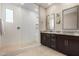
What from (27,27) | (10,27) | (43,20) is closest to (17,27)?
(10,27)

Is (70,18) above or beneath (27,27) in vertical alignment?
above

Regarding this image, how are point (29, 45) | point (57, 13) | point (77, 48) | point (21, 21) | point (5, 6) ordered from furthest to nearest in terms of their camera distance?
1. point (57, 13)
2. point (29, 45)
3. point (21, 21)
4. point (5, 6)
5. point (77, 48)

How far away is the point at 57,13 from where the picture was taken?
4.31 meters

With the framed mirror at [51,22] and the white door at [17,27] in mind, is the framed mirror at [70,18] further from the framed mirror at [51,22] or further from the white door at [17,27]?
the white door at [17,27]

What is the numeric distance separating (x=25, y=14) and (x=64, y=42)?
177 cm

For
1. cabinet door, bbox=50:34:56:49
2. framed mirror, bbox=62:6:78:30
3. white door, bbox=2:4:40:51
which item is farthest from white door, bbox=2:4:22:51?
framed mirror, bbox=62:6:78:30

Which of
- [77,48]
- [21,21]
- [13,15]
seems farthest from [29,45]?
[77,48]

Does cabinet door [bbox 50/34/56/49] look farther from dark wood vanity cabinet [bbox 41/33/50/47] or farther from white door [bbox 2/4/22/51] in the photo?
white door [bbox 2/4/22/51]

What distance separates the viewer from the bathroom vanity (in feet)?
8.78

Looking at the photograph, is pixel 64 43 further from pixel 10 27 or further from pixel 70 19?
pixel 10 27

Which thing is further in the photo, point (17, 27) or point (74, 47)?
point (17, 27)

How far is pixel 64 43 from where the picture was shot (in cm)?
312

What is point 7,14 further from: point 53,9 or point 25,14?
point 53,9

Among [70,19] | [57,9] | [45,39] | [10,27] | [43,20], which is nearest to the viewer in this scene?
[10,27]
